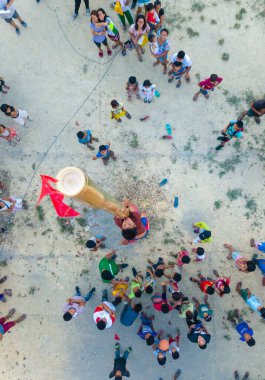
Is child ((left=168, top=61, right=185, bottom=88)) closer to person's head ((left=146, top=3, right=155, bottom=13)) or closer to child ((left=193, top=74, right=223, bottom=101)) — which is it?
child ((left=193, top=74, right=223, bottom=101))

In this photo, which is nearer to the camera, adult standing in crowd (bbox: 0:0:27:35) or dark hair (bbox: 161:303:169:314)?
dark hair (bbox: 161:303:169:314)

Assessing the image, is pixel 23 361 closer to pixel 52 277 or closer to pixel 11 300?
pixel 11 300

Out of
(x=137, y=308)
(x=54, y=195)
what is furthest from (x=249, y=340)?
(x=54, y=195)

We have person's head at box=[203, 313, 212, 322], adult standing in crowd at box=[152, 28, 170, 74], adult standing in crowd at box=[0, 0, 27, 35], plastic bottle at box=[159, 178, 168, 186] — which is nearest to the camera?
person's head at box=[203, 313, 212, 322]

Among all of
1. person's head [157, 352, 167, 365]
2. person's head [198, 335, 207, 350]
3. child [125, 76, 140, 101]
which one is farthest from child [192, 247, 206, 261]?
child [125, 76, 140, 101]

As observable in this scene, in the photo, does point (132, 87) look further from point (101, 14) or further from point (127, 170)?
point (127, 170)

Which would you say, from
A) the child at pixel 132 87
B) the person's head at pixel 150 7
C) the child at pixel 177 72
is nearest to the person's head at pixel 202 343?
the child at pixel 132 87
